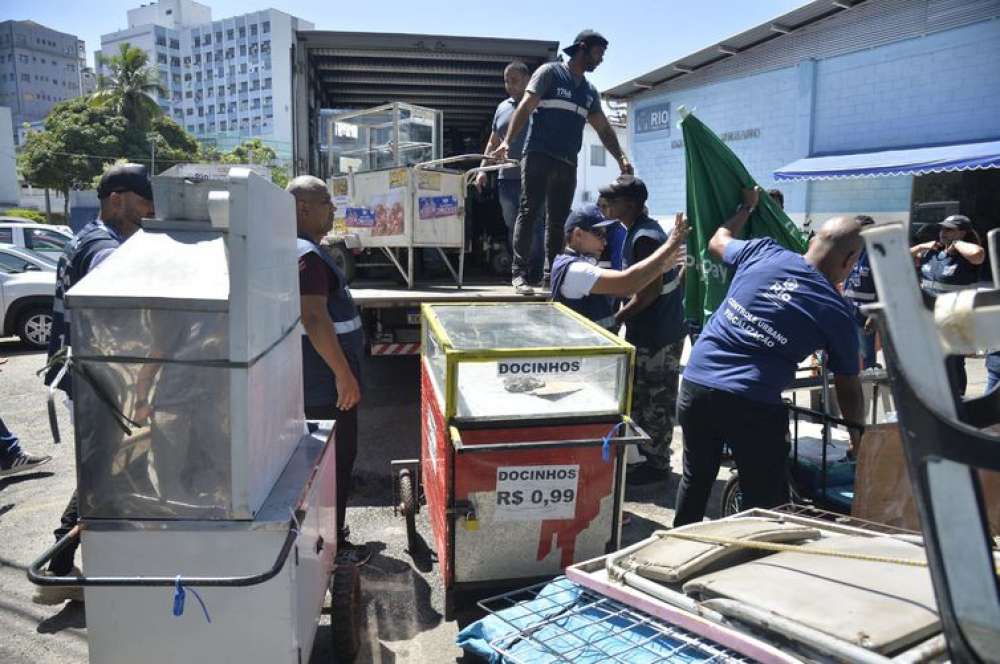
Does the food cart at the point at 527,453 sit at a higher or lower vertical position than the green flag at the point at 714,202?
lower

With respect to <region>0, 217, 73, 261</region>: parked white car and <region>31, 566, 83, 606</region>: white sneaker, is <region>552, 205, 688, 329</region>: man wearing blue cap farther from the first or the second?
<region>0, 217, 73, 261</region>: parked white car

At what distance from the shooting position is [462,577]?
281 cm

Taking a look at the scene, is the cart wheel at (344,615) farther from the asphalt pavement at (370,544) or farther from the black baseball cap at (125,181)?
the black baseball cap at (125,181)

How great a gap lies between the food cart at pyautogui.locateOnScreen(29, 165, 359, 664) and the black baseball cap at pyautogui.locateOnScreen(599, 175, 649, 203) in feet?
8.59

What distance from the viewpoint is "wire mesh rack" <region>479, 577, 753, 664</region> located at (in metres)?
1.70

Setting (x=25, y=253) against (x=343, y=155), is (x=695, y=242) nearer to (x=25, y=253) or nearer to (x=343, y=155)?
(x=343, y=155)

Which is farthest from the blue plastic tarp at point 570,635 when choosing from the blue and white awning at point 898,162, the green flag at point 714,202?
the blue and white awning at point 898,162

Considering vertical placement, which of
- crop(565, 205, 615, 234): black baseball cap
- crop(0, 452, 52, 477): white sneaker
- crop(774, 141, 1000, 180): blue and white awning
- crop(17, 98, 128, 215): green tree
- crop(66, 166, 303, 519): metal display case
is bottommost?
crop(0, 452, 52, 477): white sneaker

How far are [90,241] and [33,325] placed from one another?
824cm

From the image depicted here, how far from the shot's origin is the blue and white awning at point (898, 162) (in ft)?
35.4

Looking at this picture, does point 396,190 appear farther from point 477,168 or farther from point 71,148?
point 71,148

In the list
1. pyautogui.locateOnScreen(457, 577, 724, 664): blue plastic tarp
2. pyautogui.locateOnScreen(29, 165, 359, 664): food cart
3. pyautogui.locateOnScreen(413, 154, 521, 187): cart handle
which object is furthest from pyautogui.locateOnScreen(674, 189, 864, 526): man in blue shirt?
pyautogui.locateOnScreen(413, 154, 521, 187): cart handle

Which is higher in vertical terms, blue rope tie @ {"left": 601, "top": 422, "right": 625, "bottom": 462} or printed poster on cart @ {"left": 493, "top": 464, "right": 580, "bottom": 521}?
blue rope tie @ {"left": 601, "top": 422, "right": 625, "bottom": 462}

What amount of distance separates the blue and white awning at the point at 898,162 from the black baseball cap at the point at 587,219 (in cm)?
976
